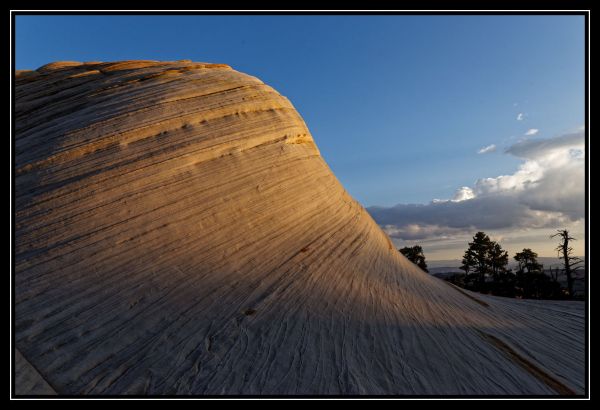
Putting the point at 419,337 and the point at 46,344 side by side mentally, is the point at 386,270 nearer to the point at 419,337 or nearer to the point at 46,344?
the point at 419,337

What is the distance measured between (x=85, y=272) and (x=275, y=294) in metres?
2.78

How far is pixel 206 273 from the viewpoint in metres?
6.29

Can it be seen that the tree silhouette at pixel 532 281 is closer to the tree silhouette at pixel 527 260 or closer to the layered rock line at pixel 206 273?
the tree silhouette at pixel 527 260

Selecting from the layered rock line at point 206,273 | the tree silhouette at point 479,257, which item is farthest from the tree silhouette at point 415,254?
the layered rock line at point 206,273

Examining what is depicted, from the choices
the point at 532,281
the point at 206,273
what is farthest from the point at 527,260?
the point at 206,273

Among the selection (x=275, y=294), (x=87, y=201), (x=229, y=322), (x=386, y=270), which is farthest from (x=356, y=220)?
(x=87, y=201)

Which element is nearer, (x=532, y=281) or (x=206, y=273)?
(x=206, y=273)

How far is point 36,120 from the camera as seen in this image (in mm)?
7820

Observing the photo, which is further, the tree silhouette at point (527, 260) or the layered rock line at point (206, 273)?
the tree silhouette at point (527, 260)

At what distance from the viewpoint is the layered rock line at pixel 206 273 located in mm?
4918

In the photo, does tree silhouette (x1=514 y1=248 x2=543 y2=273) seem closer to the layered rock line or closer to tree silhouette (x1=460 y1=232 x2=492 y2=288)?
tree silhouette (x1=460 y1=232 x2=492 y2=288)

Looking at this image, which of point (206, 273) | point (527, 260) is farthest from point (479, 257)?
point (206, 273)

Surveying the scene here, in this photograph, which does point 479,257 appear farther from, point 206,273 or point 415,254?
point 206,273

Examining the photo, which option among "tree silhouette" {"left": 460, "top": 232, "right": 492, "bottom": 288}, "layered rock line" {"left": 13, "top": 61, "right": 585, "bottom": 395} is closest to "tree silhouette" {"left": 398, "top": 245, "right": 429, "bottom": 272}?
"tree silhouette" {"left": 460, "top": 232, "right": 492, "bottom": 288}
